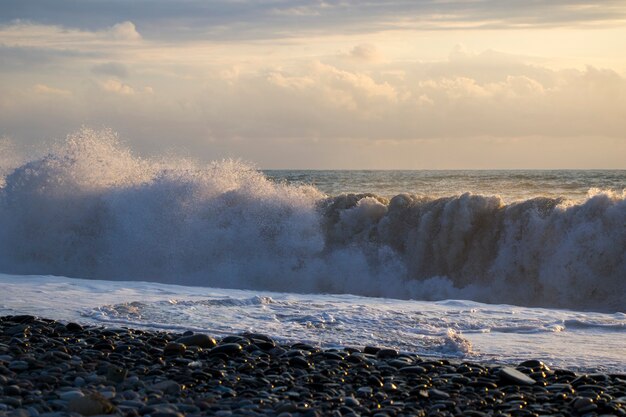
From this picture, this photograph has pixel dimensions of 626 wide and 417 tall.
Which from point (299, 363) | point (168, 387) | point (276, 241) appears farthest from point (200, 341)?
point (276, 241)

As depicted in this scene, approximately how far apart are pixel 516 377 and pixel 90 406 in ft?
8.93

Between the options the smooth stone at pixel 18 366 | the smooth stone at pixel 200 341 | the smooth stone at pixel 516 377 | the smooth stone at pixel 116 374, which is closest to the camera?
the smooth stone at pixel 116 374

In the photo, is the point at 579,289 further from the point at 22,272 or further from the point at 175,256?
the point at 22,272

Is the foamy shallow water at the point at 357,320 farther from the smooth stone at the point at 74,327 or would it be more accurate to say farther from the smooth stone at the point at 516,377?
the smooth stone at the point at 516,377

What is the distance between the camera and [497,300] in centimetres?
1415

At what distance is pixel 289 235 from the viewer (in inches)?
648

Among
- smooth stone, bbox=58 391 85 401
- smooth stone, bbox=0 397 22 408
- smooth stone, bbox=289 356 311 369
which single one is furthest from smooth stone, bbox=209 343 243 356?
smooth stone, bbox=0 397 22 408

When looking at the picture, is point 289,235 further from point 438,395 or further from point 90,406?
point 90,406

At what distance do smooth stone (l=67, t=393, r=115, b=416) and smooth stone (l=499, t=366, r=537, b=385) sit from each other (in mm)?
2555

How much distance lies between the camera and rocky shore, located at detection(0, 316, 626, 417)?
4828 millimetres

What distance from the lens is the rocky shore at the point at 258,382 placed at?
483cm

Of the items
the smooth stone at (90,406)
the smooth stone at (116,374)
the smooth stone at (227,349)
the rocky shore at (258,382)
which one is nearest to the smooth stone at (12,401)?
the rocky shore at (258,382)

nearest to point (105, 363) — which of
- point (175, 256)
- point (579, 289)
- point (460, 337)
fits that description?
point (460, 337)

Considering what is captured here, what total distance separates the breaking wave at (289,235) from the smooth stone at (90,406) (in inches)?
391
